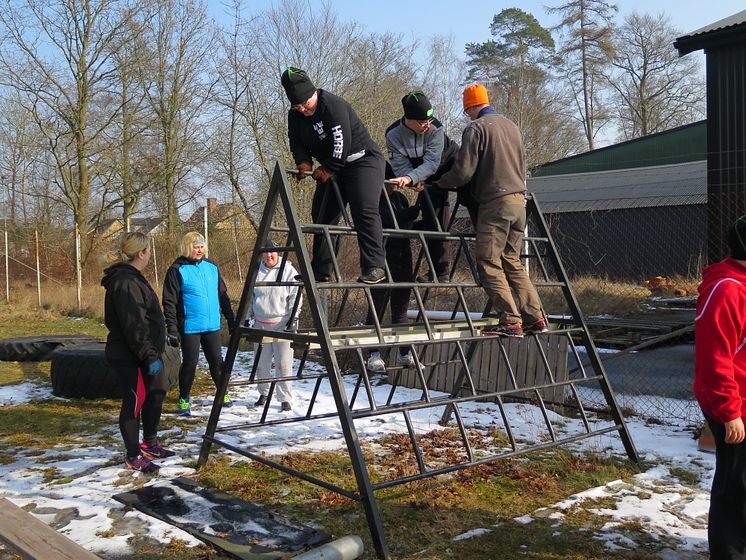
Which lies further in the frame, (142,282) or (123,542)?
(142,282)

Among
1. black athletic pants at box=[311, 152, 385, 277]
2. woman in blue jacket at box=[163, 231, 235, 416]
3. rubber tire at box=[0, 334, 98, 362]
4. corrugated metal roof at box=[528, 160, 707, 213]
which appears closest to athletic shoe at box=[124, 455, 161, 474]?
woman in blue jacket at box=[163, 231, 235, 416]

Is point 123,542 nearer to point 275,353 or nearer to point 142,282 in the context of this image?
point 142,282

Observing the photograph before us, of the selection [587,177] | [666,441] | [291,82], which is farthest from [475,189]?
[587,177]

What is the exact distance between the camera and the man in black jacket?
4160 mm

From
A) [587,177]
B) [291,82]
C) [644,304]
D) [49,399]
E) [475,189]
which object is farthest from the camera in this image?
[587,177]

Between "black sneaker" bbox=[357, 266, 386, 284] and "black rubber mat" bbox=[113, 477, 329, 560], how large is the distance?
1.48 meters

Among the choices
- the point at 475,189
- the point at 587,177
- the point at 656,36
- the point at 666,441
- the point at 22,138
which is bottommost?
the point at 666,441

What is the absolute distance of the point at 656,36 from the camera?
3209 cm

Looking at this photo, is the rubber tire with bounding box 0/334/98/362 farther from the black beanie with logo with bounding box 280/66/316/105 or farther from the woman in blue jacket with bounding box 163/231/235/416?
the black beanie with logo with bounding box 280/66/316/105

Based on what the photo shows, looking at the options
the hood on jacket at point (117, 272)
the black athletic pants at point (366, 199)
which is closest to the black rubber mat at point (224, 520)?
the hood on jacket at point (117, 272)

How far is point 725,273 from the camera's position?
2.87m

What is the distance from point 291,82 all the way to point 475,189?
1.42 m

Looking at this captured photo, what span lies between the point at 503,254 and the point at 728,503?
2.11 meters

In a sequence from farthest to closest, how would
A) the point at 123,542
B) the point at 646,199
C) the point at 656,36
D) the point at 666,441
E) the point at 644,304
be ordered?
1. the point at 656,36
2. the point at 646,199
3. the point at 644,304
4. the point at 666,441
5. the point at 123,542
